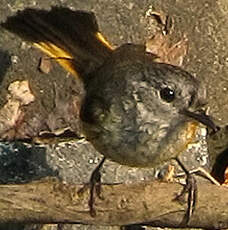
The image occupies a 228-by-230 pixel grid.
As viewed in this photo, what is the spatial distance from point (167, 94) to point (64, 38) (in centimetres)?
74

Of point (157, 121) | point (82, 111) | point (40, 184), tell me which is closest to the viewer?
point (40, 184)

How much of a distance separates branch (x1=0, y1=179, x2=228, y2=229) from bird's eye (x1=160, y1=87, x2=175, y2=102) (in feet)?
1.02

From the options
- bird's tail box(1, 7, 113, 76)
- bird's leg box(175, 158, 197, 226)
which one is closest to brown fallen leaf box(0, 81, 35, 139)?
bird's tail box(1, 7, 113, 76)

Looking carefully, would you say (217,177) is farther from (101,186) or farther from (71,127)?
(101,186)

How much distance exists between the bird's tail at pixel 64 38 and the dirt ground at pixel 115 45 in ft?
1.15

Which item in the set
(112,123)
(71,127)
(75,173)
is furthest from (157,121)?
(71,127)

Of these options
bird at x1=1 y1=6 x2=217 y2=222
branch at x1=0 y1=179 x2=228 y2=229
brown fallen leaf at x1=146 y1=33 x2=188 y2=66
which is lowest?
branch at x1=0 y1=179 x2=228 y2=229

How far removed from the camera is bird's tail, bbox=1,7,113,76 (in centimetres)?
391

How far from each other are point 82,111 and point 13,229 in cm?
62

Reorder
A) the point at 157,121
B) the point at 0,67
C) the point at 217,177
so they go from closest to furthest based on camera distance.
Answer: the point at 157,121 < the point at 0,67 < the point at 217,177

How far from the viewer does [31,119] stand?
4434mm

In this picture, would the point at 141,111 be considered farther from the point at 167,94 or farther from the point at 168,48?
the point at 168,48

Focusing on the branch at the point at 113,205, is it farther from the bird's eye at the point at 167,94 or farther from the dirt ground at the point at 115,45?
the dirt ground at the point at 115,45

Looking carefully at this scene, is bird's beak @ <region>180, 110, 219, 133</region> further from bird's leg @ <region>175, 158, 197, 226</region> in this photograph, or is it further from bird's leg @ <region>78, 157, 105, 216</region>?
bird's leg @ <region>78, 157, 105, 216</region>
